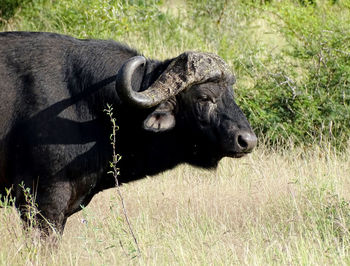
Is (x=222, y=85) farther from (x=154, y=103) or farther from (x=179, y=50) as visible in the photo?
(x=179, y=50)

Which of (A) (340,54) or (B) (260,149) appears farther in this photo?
(A) (340,54)

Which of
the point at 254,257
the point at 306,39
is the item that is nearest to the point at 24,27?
the point at 306,39

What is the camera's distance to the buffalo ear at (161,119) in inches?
235

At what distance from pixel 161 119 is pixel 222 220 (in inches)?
58.4

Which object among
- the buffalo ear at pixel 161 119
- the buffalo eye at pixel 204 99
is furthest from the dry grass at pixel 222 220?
the buffalo eye at pixel 204 99

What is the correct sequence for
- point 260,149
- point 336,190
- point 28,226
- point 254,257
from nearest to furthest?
point 254,257 → point 28,226 → point 336,190 → point 260,149

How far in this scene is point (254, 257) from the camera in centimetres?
503

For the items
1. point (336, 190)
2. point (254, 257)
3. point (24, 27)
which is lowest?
point (24, 27)

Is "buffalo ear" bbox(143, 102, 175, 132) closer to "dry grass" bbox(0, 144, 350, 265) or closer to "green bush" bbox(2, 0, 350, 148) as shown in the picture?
"dry grass" bbox(0, 144, 350, 265)

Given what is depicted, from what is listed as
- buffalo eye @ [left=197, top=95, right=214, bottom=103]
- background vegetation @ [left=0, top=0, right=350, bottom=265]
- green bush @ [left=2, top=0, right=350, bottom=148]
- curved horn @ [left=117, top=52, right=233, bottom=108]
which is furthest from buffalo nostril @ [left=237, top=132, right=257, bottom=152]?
green bush @ [left=2, top=0, right=350, bottom=148]

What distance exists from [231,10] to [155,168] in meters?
8.90

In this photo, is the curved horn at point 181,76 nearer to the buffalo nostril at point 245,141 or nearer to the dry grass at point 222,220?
the buffalo nostril at point 245,141

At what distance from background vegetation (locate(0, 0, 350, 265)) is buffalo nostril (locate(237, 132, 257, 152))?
2.42ft

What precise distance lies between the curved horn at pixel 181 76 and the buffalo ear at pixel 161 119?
0.13 metres
